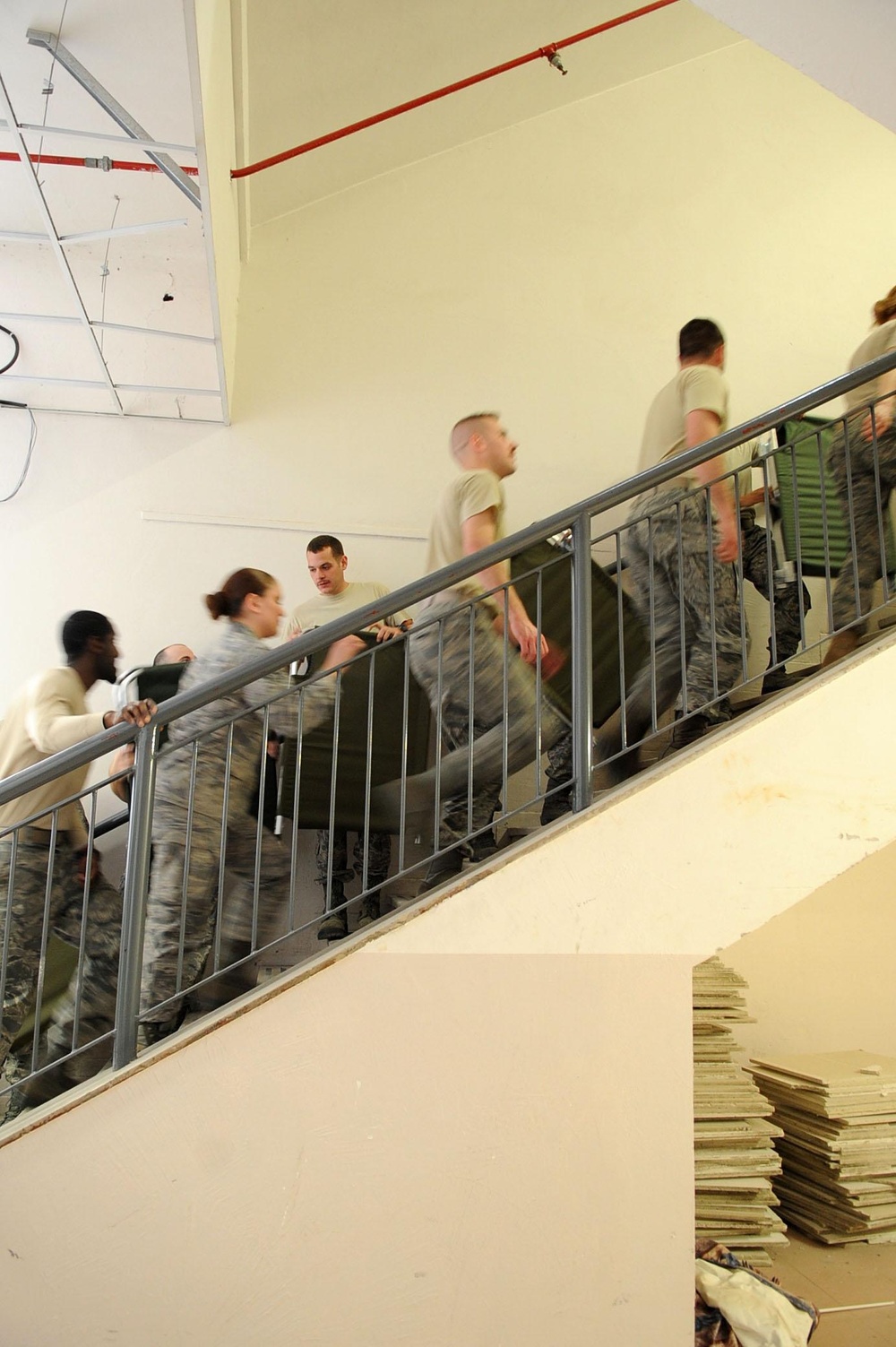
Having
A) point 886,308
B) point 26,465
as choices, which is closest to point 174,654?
point 26,465

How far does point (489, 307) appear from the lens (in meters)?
5.28

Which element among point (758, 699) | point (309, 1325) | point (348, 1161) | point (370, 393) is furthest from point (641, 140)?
point (309, 1325)

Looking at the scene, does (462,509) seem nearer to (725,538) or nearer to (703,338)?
(725,538)

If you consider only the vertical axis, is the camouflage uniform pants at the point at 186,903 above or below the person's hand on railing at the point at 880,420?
below

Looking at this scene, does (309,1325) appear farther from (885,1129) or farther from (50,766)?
(885,1129)

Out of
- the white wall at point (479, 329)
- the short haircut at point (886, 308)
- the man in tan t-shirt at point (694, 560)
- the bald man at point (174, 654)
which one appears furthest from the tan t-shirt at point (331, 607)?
the short haircut at point (886, 308)

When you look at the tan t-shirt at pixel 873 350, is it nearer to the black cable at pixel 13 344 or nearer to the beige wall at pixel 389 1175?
the beige wall at pixel 389 1175

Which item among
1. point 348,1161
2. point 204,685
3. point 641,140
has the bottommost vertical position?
point 348,1161

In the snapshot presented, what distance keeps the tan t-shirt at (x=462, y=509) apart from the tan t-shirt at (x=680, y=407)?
467 mm

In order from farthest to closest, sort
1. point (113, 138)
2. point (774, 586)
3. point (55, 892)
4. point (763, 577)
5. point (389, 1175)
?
point (763, 577), point (774, 586), point (55, 892), point (113, 138), point (389, 1175)

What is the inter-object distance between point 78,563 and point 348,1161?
3018 millimetres

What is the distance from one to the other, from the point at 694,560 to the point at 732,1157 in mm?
2016

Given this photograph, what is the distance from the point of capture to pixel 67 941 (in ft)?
10.9

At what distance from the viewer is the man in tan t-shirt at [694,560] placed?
3211mm
